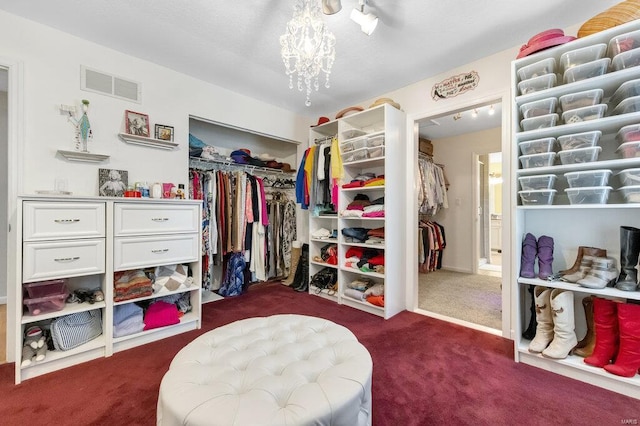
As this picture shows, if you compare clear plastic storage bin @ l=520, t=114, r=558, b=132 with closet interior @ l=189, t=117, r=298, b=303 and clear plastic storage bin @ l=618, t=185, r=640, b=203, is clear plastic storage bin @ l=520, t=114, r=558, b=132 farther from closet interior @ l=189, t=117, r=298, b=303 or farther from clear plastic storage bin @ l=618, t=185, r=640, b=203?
closet interior @ l=189, t=117, r=298, b=303

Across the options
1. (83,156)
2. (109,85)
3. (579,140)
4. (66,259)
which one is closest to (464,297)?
(579,140)

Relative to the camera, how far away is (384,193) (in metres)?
2.66

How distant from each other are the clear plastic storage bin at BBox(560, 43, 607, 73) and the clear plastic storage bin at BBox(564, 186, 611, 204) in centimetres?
76

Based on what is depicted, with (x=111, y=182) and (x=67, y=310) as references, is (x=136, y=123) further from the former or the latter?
(x=67, y=310)

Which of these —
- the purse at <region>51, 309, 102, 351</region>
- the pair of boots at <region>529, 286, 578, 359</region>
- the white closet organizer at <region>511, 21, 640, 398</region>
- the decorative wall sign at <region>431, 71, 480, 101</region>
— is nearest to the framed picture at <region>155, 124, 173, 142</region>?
the purse at <region>51, 309, 102, 351</region>

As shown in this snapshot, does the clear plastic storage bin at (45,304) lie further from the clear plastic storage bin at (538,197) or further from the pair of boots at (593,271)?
the pair of boots at (593,271)

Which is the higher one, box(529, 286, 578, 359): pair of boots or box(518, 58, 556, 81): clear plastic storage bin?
box(518, 58, 556, 81): clear plastic storage bin

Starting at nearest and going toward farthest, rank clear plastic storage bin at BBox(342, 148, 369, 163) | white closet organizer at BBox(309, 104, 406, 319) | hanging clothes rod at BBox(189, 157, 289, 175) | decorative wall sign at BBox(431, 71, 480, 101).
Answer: decorative wall sign at BBox(431, 71, 480, 101)
white closet organizer at BBox(309, 104, 406, 319)
clear plastic storage bin at BBox(342, 148, 369, 163)
hanging clothes rod at BBox(189, 157, 289, 175)

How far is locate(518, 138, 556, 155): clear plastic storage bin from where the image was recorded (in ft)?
5.54

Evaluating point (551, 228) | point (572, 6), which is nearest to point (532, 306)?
point (551, 228)

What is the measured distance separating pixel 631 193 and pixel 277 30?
2432 mm

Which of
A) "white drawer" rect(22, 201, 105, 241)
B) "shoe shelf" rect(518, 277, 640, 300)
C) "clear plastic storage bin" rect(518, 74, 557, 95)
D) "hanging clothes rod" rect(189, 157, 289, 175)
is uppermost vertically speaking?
"clear plastic storage bin" rect(518, 74, 557, 95)

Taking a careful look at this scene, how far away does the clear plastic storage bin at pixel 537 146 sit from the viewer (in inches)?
66.5

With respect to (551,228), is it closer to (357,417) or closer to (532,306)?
(532,306)
